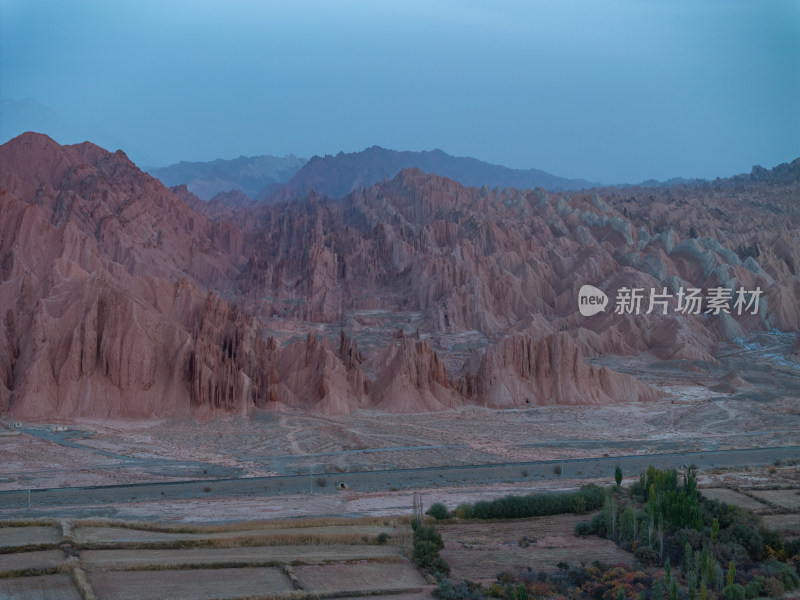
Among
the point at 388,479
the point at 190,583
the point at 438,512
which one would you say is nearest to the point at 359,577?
the point at 190,583

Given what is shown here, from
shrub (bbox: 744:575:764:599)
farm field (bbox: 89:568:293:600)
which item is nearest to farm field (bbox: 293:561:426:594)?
farm field (bbox: 89:568:293:600)

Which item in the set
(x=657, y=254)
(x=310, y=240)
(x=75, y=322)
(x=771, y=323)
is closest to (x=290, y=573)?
(x=75, y=322)

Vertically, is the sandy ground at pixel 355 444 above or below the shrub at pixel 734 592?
above

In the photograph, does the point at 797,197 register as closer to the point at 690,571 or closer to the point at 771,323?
the point at 771,323

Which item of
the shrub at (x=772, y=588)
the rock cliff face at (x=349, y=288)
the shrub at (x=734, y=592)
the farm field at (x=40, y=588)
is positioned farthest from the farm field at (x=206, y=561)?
the rock cliff face at (x=349, y=288)

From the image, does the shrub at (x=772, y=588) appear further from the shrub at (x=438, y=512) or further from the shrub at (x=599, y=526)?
the shrub at (x=438, y=512)

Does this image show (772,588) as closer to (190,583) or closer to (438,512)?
(438,512)
